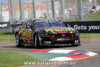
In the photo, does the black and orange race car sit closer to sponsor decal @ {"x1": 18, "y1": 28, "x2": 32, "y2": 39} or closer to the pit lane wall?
sponsor decal @ {"x1": 18, "y1": 28, "x2": 32, "y2": 39}

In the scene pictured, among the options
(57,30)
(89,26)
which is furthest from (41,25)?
(89,26)

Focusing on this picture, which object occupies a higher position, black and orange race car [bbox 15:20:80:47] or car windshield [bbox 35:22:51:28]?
car windshield [bbox 35:22:51:28]

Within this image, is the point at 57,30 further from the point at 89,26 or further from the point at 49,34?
the point at 89,26

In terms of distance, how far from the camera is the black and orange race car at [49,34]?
12242 mm

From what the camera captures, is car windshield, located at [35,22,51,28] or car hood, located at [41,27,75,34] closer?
car hood, located at [41,27,75,34]

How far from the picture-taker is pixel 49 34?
12195mm

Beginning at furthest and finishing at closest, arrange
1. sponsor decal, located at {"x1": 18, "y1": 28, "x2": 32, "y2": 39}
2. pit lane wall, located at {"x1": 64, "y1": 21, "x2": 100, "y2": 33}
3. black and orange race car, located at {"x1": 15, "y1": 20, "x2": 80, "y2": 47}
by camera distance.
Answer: pit lane wall, located at {"x1": 64, "y1": 21, "x2": 100, "y2": 33}
sponsor decal, located at {"x1": 18, "y1": 28, "x2": 32, "y2": 39}
black and orange race car, located at {"x1": 15, "y1": 20, "x2": 80, "y2": 47}

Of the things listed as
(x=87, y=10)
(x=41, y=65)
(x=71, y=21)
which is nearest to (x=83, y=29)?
(x=71, y=21)

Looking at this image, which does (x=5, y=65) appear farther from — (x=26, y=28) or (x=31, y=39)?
(x=26, y=28)

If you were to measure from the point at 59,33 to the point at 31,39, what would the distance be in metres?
1.51

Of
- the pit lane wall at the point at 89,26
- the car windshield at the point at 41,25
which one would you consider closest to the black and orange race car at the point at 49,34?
the car windshield at the point at 41,25

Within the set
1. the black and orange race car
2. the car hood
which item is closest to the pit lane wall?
the black and orange race car

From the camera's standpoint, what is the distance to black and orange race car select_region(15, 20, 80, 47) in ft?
40.2

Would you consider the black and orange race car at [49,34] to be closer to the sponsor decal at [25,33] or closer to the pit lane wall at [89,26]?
the sponsor decal at [25,33]
